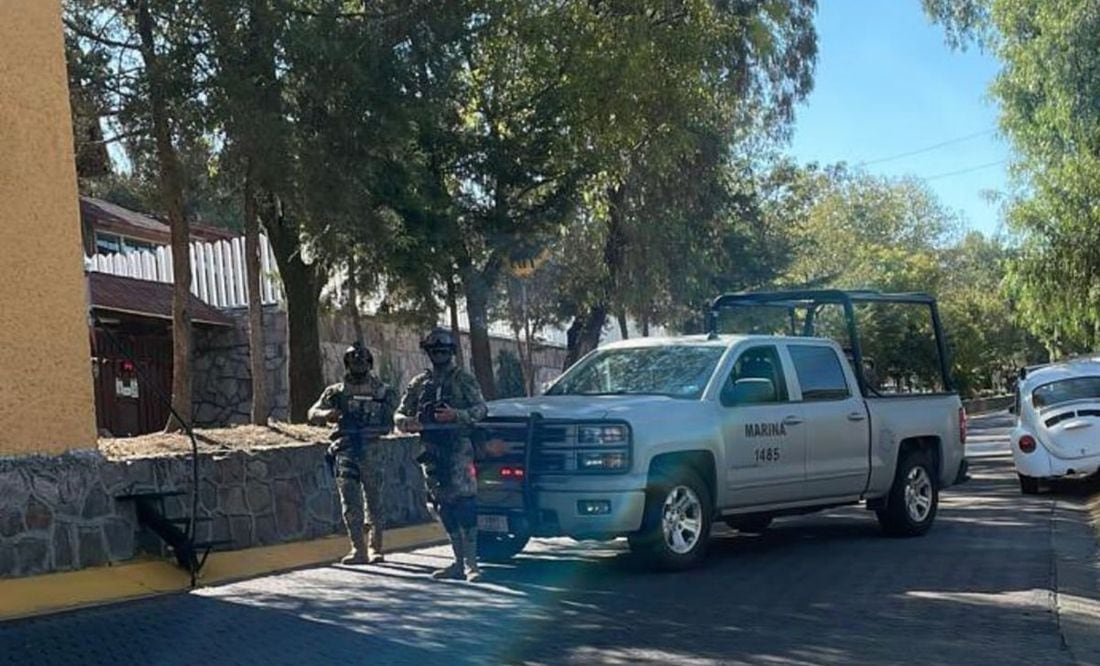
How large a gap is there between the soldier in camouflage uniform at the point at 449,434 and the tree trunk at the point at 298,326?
616 centimetres

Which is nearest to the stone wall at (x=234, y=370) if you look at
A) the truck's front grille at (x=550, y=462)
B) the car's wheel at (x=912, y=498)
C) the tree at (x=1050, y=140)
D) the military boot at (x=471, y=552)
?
the car's wheel at (x=912, y=498)

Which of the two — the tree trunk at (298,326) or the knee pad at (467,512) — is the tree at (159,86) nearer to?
the tree trunk at (298,326)

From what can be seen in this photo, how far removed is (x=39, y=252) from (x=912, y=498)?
8153mm

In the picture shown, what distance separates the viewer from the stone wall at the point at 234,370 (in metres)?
20.4

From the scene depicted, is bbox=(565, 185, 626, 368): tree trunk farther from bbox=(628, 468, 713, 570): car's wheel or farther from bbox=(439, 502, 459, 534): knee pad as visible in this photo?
bbox=(439, 502, 459, 534): knee pad

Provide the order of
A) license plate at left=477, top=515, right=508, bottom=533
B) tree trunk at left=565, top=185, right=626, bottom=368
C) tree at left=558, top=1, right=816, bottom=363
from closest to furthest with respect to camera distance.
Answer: license plate at left=477, top=515, right=508, bottom=533 → tree at left=558, top=1, right=816, bottom=363 → tree trunk at left=565, top=185, right=626, bottom=368

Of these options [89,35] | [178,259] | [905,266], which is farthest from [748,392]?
[905,266]

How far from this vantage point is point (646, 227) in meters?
23.0

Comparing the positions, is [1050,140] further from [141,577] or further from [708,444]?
[141,577]

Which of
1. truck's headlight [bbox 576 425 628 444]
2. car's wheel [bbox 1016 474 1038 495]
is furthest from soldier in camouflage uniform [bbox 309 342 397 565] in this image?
car's wheel [bbox 1016 474 1038 495]

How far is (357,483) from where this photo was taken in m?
11.0

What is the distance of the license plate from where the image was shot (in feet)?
33.3

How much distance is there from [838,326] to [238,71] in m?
9.84

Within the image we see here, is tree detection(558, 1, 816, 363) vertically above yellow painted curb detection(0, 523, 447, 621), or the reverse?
tree detection(558, 1, 816, 363)
